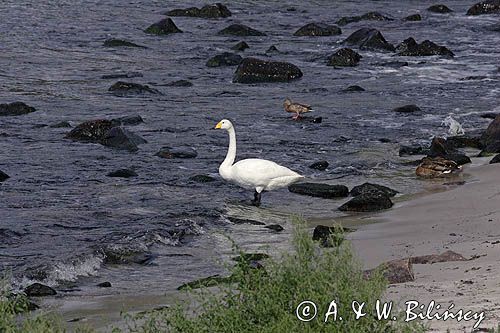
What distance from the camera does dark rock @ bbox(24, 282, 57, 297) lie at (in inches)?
441

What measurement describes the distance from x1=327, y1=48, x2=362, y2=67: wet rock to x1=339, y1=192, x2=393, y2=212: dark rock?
41.1 feet

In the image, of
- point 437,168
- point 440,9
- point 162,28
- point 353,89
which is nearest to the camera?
point 437,168

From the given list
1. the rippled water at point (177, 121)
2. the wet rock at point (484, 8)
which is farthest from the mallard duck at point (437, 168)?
the wet rock at point (484, 8)

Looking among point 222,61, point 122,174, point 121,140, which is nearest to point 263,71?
point 222,61

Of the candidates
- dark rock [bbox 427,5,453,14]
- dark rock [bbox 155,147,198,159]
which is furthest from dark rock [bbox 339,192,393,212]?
dark rock [bbox 427,5,453,14]

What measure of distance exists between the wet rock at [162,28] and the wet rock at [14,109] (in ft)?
31.8

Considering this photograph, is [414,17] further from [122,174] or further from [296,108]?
[122,174]

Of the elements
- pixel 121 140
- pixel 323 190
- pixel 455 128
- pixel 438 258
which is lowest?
pixel 121 140

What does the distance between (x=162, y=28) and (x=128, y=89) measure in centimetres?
753

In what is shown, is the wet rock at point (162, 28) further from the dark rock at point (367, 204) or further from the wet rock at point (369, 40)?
the dark rock at point (367, 204)

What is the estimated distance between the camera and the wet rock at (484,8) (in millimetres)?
35250

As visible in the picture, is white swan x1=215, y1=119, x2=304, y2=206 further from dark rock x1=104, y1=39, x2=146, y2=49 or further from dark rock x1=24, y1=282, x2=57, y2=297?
dark rock x1=104, y1=39, x2=146, y2=49

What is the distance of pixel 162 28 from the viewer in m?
30.4

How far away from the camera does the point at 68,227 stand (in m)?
14.0
